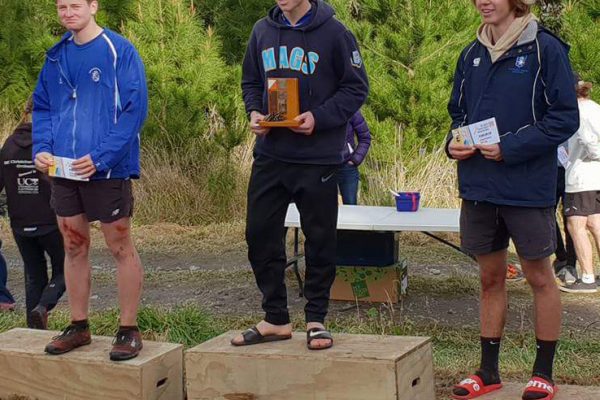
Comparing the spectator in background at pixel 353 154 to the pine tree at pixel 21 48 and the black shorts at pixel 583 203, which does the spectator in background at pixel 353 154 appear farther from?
the pine tree at pixel 21 48

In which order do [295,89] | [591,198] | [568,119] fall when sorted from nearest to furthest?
[568,119], [295,89], [591,198]

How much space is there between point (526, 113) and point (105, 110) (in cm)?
195

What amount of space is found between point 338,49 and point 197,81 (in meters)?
8.57

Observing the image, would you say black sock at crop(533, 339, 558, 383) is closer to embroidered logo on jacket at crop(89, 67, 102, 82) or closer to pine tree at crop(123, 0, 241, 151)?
embroidered logo on jacket at crop(89, 67, 102, 82)

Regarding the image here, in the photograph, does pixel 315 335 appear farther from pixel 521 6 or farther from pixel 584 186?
pixel 584 186

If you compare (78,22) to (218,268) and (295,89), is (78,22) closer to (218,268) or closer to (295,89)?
(295,89)

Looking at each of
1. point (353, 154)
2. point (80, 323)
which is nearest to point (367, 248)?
point (353, 154)

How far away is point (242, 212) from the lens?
507 inches

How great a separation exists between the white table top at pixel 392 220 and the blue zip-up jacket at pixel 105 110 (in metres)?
2.96

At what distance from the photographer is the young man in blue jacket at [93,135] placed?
469 cm

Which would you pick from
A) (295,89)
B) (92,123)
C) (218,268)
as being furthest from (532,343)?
(218,268)

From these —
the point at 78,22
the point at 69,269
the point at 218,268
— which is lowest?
the point at 218,268

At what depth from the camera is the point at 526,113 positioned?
4305mm

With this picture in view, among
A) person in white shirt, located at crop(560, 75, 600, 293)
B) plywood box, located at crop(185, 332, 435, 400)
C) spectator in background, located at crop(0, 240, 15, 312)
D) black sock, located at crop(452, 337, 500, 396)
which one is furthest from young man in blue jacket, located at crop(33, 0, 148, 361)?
person in white shirt, located at crop(560, 75, 600, 293)
